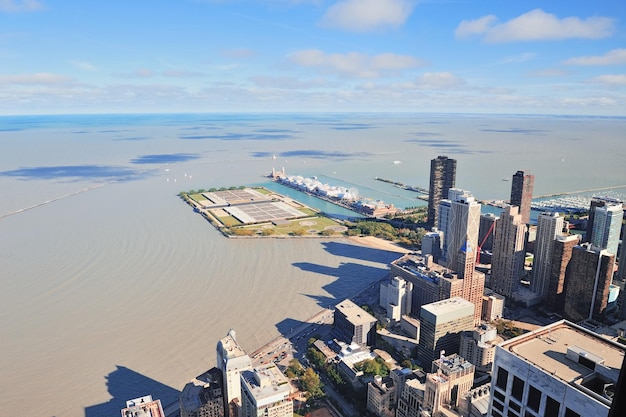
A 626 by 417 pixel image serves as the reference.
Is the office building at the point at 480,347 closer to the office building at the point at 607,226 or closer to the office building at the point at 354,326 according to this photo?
the office building at the point at 354,326

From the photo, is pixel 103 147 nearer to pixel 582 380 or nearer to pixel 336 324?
pixel 336 324

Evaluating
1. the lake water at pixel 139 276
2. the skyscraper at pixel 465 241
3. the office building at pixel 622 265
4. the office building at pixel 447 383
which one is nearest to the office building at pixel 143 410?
the lake water at pixel 139 276

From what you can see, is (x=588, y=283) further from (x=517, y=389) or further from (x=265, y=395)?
(x=517, y=389)

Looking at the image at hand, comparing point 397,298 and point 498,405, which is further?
point 397,298

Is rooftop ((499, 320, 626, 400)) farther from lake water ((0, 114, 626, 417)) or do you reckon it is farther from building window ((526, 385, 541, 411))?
lake water ((0, 114, 626, 417))

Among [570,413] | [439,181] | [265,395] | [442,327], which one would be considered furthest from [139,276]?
[439,181]

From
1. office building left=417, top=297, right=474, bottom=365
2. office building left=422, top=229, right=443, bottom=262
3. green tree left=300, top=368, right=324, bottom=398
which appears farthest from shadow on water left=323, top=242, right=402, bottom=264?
green tree left=300, top=368, right=324, bottom=398
